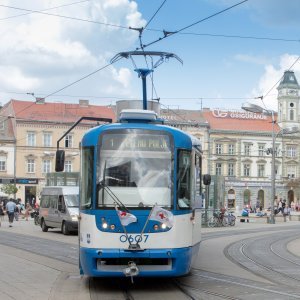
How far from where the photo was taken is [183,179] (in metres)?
11.9

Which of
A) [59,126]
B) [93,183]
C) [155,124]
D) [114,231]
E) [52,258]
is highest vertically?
[59,126]

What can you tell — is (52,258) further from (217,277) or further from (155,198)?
(155,198)

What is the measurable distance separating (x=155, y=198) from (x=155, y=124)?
5.33 feet

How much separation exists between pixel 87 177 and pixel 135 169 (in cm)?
91

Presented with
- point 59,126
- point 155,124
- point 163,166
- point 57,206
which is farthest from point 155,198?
point 59,126

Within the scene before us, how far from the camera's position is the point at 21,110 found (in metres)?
82.5

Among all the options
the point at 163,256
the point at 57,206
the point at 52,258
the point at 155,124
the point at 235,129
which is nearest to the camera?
the point at 163,256

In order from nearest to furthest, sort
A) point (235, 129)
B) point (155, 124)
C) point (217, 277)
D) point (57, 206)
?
point (155, 124) → point (217, 277) → point (57, 206) → point (235, 129)

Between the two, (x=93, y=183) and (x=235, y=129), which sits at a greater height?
(x=235, y=129)

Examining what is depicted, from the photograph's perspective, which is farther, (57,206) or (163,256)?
(57,206)

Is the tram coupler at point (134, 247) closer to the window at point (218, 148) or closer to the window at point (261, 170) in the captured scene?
the window at point (218, 148)

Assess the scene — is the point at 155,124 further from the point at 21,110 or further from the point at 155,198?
the point at 21,110

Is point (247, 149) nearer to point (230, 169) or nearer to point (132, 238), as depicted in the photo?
point (230, 169)

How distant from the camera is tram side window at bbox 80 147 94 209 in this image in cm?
1167
